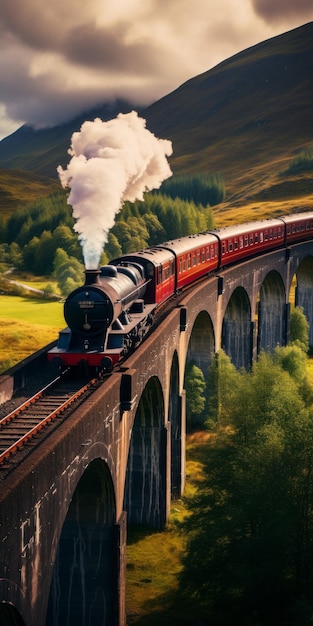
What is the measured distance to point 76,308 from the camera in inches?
1029

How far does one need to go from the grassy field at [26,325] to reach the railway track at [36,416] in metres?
23.4

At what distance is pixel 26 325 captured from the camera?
70.6 meters

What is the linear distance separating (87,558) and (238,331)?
33.4 metres

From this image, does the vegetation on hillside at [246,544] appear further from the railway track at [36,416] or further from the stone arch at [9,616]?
the stone arch at [9,616]

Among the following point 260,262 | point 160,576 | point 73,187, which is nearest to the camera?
point 160,576

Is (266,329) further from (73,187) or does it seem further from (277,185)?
(277,185)

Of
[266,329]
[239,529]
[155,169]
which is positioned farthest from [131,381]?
[266,329]

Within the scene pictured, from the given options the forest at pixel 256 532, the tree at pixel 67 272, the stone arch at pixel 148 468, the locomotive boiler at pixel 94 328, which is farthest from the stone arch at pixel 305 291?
the locomotive boiler at pixel 94 328

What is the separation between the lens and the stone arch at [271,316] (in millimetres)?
62938

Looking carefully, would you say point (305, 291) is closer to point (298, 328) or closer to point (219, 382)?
point (298, 328)

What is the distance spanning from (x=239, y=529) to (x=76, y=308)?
10182 millimetres

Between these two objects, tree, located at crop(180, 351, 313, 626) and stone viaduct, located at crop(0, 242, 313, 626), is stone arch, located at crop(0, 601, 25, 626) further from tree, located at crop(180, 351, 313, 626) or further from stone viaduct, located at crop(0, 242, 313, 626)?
tree, located at crop(180, 351, 313, 626)

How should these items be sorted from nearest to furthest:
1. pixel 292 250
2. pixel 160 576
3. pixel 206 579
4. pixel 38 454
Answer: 1. pixel 38 454
2. pixel 206 579
3. pixel 160 576
4. pixel 292 250

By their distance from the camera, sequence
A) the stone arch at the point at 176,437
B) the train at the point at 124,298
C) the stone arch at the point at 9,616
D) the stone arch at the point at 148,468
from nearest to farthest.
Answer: the stone arch at the point at 9,616
the train at the point at 124,298
the stone arch at the point at 148,468
the stone arch at the point at 176,437
